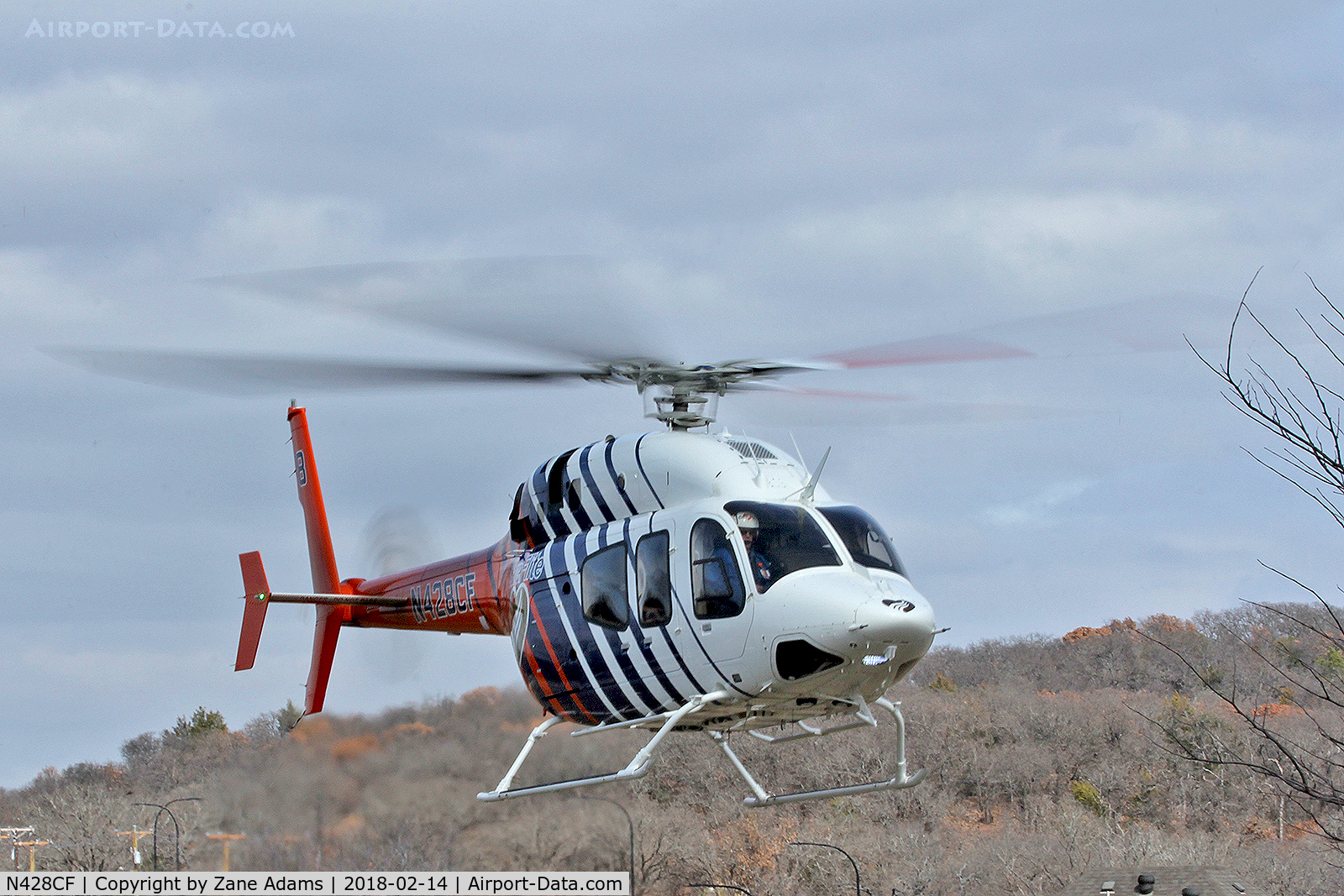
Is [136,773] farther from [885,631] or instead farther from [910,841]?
[885,631]

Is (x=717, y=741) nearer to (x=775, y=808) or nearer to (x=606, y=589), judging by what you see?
(x=606, y=589)

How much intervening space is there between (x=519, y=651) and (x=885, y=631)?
476cm

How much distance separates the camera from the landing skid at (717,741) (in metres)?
14.5

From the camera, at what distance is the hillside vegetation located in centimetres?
1912

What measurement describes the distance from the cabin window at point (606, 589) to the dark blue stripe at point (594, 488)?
1.51 ft

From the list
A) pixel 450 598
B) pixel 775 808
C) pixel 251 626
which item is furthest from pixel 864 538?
pixel 775 808

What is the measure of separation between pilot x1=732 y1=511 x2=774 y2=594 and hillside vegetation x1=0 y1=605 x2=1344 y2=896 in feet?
12.6

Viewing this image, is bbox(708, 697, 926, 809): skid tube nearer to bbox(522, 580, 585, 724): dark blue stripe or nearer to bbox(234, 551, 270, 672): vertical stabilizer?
bbox(522, 580, 585, 724): dark blue stripe

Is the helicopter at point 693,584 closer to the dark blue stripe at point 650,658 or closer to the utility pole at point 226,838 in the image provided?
the dark blue stripe at point 650,658

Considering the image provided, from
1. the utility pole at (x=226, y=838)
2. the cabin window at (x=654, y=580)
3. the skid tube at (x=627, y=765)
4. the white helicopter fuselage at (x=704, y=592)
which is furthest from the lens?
the utility pole at (x=226, y=838)

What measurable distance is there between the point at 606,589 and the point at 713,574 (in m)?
1.45

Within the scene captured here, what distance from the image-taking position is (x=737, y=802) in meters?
44.3

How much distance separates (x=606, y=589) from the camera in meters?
15.2
